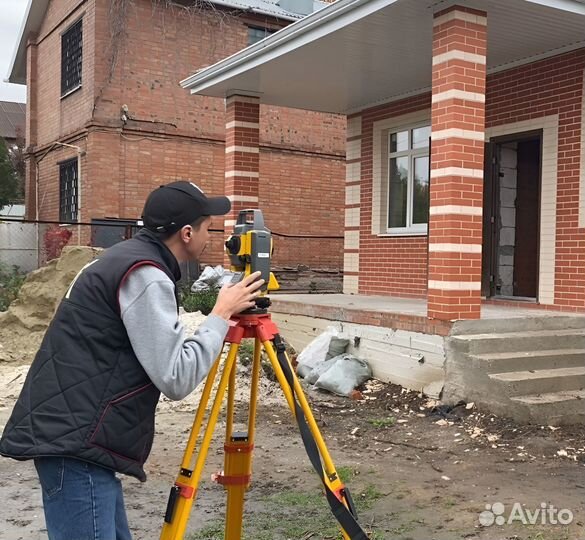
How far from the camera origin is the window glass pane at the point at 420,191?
33.8 feet

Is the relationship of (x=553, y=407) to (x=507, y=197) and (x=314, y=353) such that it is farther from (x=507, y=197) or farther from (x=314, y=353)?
(x=507, y=197)

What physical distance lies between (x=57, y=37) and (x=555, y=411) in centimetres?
1524

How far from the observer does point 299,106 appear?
11570 mm

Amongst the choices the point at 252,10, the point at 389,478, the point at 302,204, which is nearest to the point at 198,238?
the point at 389,478

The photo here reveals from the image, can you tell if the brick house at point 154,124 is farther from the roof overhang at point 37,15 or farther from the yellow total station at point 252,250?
the yellow total station at point 252,250

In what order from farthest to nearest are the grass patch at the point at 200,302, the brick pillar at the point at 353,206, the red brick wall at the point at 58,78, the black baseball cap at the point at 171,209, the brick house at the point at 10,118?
the brick house at the point at 10,118 → the red brick wall at the point at 58,78 → the brick pillar at the point at 353,206 → the grass patch at the point at 200,302 → the black baseball cap at the point at 171,209

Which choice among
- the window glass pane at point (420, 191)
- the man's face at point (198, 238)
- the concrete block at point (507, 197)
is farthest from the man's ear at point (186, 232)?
the window glass pane at point (420, 191)

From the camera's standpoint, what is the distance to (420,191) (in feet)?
34.2

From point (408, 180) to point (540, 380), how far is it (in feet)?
16.4

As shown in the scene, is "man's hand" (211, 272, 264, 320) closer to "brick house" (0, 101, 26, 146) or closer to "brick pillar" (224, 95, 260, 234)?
"brick pillar" (224, 95, 260, 234)

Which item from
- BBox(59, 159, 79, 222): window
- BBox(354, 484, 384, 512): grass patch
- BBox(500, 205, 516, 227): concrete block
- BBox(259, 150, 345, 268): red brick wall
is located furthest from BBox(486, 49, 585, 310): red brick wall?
BBox(59, 159, 79, 222): window

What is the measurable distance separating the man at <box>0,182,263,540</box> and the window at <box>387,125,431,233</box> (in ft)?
27.8

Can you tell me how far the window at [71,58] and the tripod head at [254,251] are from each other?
1400 centimetres

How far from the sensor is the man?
203 centimetres
